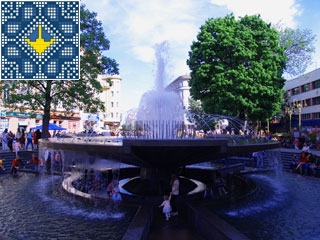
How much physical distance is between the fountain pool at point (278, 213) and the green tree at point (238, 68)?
16.9 metres

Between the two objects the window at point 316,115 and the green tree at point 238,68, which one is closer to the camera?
the green tree at point 238,68

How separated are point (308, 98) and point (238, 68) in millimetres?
30597

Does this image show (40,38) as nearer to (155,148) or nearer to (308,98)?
(155,148)

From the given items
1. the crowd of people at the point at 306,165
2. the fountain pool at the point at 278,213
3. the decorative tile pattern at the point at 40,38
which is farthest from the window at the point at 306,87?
the decorative tile pattern at the point at 40,38

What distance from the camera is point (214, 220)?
7.75 metres

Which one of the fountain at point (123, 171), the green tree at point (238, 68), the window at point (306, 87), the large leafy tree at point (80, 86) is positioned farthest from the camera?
the window at point (306, 87)

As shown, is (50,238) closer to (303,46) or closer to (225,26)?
(225,26)

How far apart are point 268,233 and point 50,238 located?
5.42 m

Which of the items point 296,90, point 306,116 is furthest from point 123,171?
point 296,90

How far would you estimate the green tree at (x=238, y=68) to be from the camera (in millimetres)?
30125

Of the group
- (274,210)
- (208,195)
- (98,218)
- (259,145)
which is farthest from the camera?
(208,195)

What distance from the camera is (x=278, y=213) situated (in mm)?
9570

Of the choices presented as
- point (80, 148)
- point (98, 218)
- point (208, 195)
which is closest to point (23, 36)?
point (80, 148)

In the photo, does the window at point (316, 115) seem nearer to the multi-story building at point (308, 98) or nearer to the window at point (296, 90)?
the multi-story building at point (308, 98)
